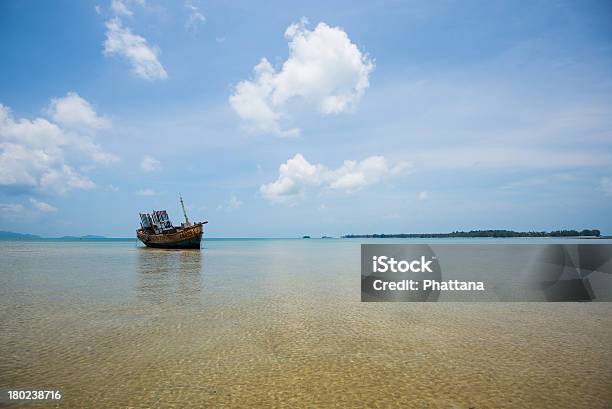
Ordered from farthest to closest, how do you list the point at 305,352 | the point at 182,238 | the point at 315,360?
the point at 182,238 < the point at 305,352 < the point at 315,360

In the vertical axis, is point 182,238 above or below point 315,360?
above

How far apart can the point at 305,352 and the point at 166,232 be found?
226 ft

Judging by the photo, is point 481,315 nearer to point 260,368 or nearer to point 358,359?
point 358,359

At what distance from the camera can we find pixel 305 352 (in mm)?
8445

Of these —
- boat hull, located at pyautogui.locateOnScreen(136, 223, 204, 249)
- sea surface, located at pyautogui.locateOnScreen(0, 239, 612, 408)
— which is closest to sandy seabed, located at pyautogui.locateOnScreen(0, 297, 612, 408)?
sea surface, located at pyautogui.locateOnScreen(0, 239, 612, 408)

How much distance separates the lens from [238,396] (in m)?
6.04

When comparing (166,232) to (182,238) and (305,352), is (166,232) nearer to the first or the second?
(182,238)

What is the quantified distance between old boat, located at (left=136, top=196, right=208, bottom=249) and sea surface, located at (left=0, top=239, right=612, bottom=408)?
5069cm

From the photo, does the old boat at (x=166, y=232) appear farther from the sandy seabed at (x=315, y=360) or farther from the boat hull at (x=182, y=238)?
the sandy seabed at (x=315, y=360)

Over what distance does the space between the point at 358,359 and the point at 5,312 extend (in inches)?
506

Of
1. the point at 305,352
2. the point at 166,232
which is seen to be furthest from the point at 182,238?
the point at 305,352

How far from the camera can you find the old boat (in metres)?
65.1

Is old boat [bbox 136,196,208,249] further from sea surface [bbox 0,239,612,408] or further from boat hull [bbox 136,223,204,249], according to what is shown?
sea surface [bbox 0,239,612,408]

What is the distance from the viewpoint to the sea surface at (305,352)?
6.09m
